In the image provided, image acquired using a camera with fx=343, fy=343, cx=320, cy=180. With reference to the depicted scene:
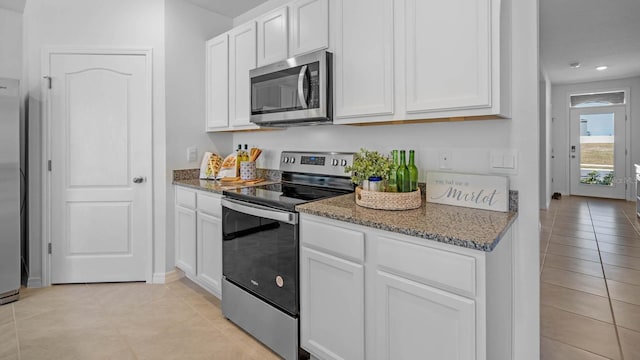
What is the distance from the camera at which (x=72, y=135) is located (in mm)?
2859

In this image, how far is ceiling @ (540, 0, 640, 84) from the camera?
346 cm

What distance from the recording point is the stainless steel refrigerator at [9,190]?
253 cm

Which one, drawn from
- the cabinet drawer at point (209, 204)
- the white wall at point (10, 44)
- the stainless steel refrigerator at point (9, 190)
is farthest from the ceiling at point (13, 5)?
the cabinet drawer at point (209, 204)

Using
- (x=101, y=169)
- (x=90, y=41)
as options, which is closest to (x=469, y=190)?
(x=101, y=169)

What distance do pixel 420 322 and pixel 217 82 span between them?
2577 mm

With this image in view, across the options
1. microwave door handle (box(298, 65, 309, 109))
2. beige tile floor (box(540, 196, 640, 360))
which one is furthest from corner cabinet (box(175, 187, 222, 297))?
beige tile floor (box(540, 196, 640, 360))

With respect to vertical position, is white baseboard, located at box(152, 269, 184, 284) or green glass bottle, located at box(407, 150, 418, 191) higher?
green glass bottle, located at box(407, 150, 418, 191)

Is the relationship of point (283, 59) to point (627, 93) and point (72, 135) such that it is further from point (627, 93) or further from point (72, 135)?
point (627, 93)

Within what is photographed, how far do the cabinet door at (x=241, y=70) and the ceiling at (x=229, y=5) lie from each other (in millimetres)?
392

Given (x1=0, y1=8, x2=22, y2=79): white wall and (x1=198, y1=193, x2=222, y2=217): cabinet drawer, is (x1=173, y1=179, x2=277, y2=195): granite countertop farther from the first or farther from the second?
(x1=0, y1=8, x2=22, y2=79): white wall

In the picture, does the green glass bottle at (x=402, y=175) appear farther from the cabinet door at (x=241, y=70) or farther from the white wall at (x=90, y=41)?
the white wall at (x=90, y=41)

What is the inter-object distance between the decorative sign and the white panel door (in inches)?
94.0

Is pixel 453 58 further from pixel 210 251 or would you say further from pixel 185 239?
pixel 185 239

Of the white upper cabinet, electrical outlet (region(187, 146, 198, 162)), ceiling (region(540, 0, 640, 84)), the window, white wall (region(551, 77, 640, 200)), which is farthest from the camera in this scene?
white wall (region(551, 77, 640, 200))
